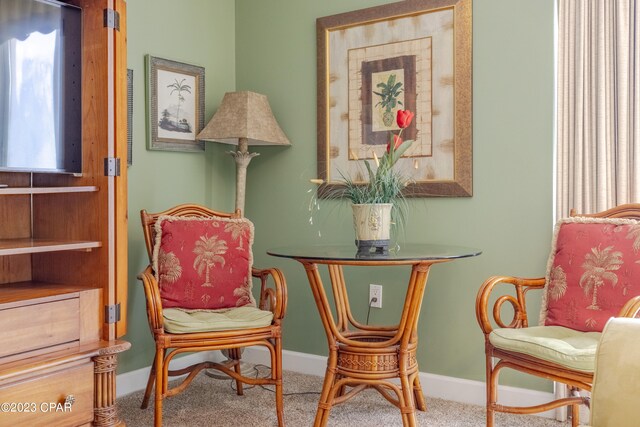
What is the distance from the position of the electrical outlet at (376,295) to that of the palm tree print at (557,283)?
95 centimetres

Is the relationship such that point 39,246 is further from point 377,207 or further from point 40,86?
point 377,207

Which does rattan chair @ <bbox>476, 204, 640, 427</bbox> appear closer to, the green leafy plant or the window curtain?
the window curtain

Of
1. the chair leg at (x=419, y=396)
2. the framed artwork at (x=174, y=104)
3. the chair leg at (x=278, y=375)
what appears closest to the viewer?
the chair leg at (x=278, y=375)

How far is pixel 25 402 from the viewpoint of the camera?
6.46ft

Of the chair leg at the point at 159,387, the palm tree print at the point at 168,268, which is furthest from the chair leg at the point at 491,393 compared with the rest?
the palm tree print at the point at 168,268

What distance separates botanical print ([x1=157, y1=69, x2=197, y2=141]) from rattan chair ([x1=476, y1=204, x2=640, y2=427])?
74.1 inches

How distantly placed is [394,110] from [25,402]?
7.07ft

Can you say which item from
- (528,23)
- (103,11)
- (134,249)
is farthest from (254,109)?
(528,23)

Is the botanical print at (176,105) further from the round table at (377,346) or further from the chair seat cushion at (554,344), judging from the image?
the chair seat cushion at (554,344)

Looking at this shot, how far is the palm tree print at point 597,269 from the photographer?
245 cm

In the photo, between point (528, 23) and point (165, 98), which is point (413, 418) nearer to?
point (528, 23)

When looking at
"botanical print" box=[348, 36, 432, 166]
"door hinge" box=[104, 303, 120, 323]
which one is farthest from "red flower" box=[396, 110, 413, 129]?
"door hinge" box=[104, 303, 120, 323]

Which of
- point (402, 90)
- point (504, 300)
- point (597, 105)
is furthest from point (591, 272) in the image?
point (402, 90)

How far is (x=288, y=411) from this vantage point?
9.50ft
